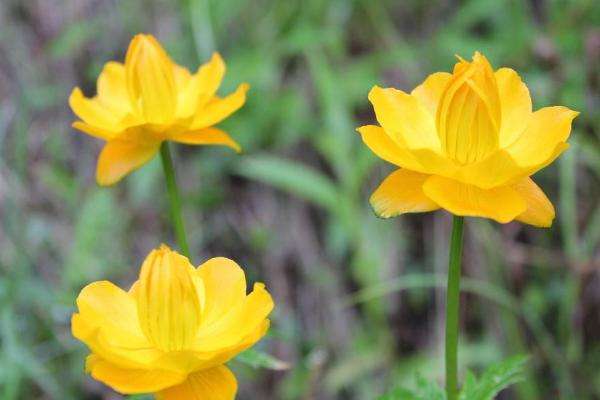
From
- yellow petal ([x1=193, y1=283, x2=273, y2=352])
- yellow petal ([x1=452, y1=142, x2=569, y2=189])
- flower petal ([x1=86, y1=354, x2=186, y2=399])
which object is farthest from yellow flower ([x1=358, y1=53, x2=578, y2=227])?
flower petal ([x1=86, y1=354, x2=186, y2=399])

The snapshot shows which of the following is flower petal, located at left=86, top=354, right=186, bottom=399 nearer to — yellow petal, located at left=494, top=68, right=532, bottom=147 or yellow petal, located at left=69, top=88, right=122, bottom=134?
yellow petal, located at left=69, top=88, right=122, bottom=134

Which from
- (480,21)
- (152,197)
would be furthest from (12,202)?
(480,21)

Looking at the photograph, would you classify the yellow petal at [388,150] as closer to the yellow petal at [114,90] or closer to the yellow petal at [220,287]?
the yellow petal at [220,287]

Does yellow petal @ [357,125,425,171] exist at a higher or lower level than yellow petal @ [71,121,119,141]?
lower

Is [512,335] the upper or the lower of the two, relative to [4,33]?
lower

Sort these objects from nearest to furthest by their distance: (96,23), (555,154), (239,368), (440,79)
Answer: (555,154) → (440,79) → (239,368) → (96,23)

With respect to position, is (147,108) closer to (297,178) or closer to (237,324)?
(237,324)

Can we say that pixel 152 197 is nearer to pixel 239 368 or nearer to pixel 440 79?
pixel 239 368
